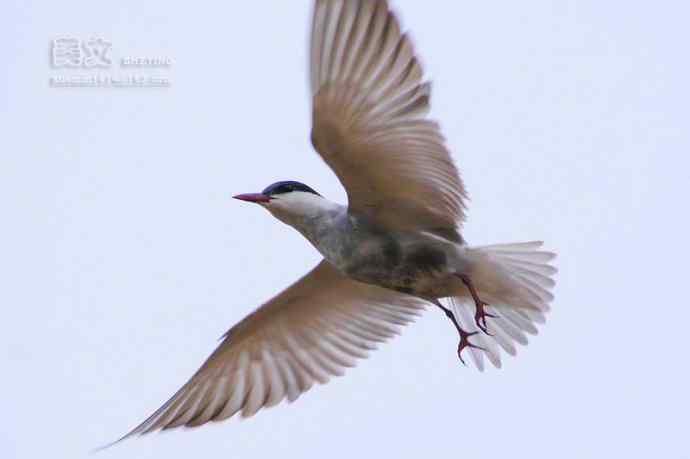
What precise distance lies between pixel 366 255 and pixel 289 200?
56 cm

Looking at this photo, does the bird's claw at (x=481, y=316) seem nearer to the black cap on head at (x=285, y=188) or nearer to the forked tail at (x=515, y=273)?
the forked tail at (x=515, y=273)

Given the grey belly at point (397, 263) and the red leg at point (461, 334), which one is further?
the red leg at point (461, 334)

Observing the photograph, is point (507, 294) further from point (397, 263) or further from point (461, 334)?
point (397, 263)

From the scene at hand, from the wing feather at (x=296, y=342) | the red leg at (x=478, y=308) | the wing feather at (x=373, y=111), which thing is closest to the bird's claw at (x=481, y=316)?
the red leg at (x=478, y=308)

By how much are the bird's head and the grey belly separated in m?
0.37

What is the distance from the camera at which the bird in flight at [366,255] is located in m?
7.88

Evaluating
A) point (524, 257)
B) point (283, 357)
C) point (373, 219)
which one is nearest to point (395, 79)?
point (373, 219)

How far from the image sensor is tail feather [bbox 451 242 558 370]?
29.0 ft

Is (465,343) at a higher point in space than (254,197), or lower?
lower

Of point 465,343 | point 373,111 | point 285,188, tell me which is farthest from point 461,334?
point 373,111

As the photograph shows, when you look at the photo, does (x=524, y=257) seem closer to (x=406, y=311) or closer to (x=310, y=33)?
(x=406, y=311)

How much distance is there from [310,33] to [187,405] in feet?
8.73

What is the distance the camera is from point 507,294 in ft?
29.6

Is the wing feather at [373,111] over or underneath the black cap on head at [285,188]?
over
